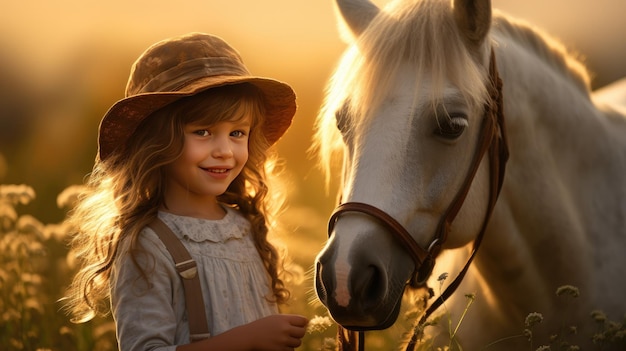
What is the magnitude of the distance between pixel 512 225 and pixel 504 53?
2.15 feet

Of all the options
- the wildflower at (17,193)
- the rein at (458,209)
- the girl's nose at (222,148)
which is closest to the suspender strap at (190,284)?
the girl's nose at (222,148)

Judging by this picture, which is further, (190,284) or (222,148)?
(222,148)

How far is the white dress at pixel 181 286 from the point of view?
2.32m

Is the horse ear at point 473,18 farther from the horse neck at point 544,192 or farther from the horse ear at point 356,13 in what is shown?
the horse ear at point 356,13

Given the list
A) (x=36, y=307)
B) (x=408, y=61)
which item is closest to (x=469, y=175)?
(x=408, y=61)

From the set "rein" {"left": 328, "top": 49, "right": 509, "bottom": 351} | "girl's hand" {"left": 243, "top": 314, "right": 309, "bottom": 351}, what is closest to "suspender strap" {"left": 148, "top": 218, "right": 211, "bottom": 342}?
"girl's hand" {"left": 243, "top": 314, "right": 309, "bottom": 351}

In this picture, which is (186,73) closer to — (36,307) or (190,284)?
(190,284)

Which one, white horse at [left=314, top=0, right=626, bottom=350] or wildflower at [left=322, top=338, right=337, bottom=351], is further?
wildflower at [left=322, top=338, right=337, bottom=351]

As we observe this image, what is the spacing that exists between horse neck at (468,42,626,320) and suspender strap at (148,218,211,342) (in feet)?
3.78

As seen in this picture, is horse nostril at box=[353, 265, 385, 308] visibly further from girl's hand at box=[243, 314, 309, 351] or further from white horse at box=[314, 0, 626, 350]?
girl's hand at box=[243, 314, 309, 351]

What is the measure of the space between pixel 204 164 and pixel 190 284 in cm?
41

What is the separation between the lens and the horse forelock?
254 centimetres

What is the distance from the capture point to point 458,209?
8.57ft

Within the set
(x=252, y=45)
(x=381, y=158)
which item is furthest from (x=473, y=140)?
(x=252, y=45)
